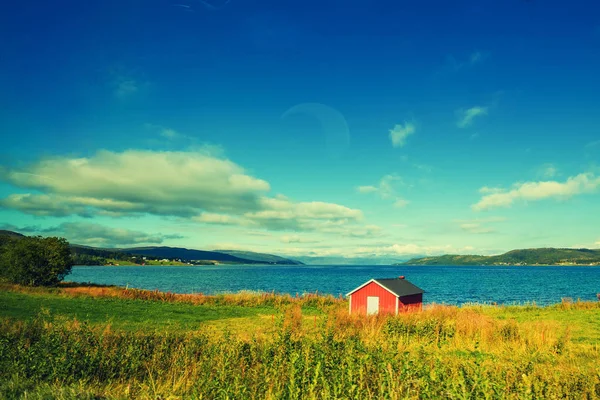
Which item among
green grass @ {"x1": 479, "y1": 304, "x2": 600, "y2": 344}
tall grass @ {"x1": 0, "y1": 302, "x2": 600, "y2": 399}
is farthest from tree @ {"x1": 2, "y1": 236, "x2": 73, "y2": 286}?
green grass @ {"x1": 479, "y1": 304, "x2": 600, "y2": 344}

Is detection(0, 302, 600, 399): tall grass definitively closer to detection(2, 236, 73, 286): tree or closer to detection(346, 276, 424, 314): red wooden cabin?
detection(346, 276, 424, 314): red wooden cabin

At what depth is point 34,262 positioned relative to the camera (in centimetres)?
5134

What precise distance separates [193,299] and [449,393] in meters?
36.8

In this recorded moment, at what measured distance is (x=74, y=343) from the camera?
1054cm

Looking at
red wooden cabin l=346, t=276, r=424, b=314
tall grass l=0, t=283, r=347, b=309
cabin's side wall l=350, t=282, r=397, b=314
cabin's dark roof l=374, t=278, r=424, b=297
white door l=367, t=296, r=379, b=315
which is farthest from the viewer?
tall grass l=0, t=283, r=347, b=309

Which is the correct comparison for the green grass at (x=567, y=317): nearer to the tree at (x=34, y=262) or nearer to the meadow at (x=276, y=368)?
the meadow at (x=276, y=368)

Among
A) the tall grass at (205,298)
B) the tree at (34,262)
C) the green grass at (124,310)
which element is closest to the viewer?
the green grass at (124,310)

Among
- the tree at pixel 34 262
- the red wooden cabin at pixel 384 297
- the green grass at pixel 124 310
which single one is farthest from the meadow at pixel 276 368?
the tree at pixel 34 262

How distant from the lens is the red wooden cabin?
3089 centimetres

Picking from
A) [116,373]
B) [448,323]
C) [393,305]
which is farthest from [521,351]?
[393,305]

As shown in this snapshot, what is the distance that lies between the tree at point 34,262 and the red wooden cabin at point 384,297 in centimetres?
4200

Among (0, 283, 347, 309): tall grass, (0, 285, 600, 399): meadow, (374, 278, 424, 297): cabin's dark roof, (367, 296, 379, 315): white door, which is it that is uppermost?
(0, 285, 600, 399): meadow

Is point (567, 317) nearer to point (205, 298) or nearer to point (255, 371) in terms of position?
point (255, 371)

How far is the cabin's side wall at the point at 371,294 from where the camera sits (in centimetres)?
3104
